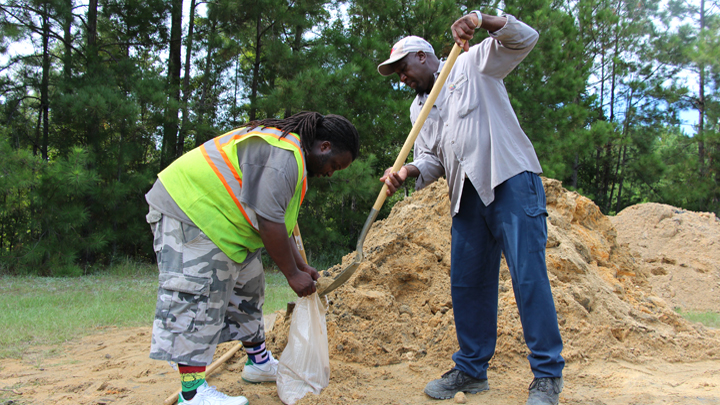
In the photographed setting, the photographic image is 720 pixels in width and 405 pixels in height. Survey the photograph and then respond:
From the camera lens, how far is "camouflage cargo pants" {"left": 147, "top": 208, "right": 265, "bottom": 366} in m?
1.95

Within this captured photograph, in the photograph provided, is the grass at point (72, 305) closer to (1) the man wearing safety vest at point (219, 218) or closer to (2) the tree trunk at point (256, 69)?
(1) the man wearing safety vest at point (219, 218)

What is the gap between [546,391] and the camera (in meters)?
1.90

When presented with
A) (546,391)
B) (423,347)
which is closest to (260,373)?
(423,347)

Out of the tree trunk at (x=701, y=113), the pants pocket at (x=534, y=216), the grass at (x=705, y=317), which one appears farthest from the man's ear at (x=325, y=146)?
the tree trunk at (x=701, y=113)

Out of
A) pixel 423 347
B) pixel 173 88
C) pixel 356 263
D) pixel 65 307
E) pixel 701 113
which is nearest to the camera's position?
pixel 356 263

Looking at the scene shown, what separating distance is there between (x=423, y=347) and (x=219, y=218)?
158cm

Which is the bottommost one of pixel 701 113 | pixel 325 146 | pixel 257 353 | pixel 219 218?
pixel 257 353

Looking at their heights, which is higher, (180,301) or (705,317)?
(180,301)

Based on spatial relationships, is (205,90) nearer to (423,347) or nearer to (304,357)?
(423,347)

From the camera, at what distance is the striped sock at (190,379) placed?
2010mm

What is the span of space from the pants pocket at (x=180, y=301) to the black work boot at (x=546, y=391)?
144 cm

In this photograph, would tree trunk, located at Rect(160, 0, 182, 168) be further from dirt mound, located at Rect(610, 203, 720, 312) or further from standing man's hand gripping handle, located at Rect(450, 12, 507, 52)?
dirt mound, located at Rect(610, 203, 720, 312)

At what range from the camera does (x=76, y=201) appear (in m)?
7.61

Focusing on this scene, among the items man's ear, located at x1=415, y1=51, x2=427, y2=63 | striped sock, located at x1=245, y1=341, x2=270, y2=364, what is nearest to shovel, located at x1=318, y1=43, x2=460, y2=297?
man's ear, located at x1=415, y1=51, x2=427, y2=63
